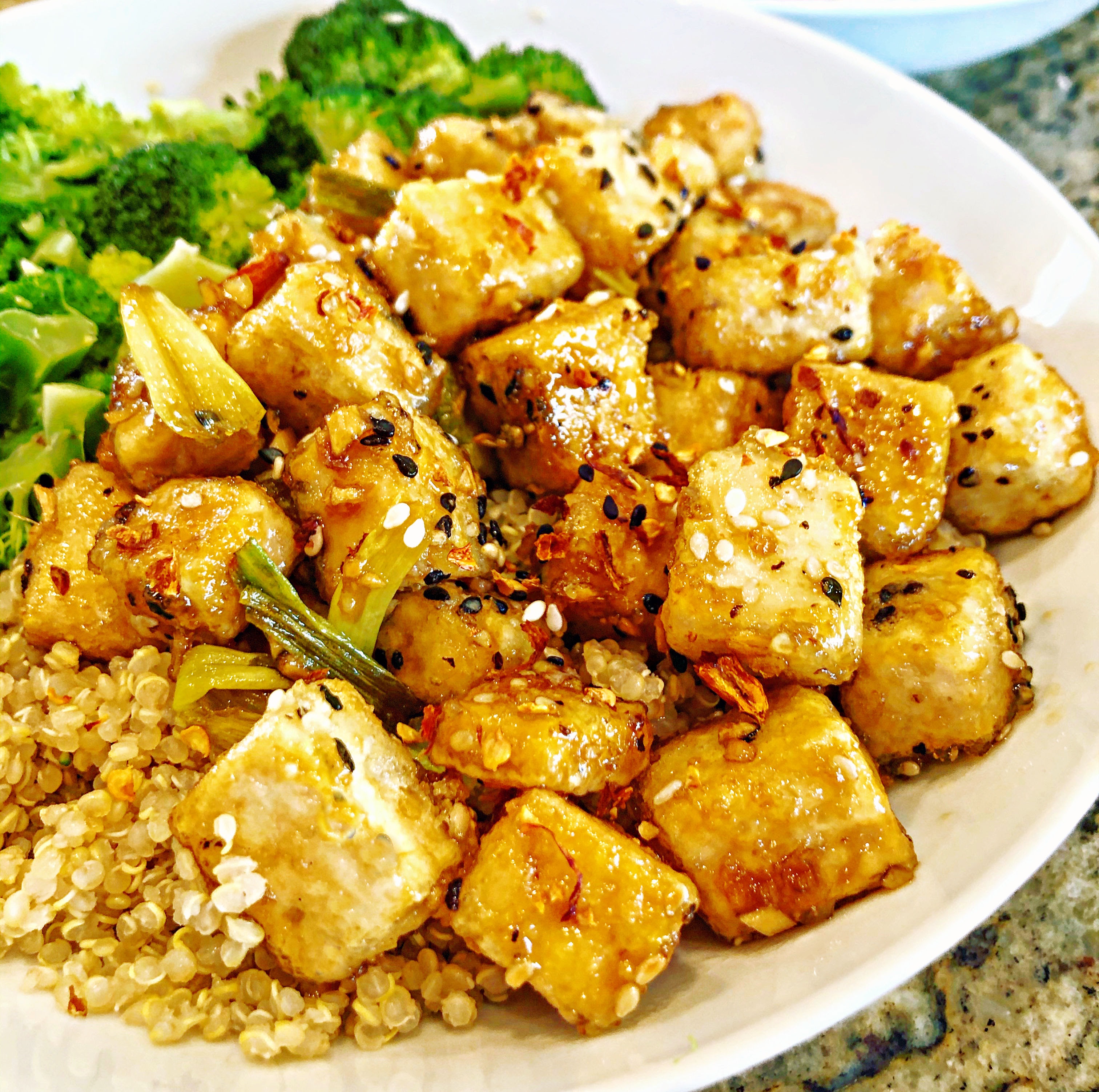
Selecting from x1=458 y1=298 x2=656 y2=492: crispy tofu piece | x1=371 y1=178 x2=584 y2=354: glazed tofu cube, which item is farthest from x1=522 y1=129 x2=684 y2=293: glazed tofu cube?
x1=458 y1=298 x2=656 y2=492: crispy tofu piece

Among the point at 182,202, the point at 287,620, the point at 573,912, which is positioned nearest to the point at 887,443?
the point at 573,912

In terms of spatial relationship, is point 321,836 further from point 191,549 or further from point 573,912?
point 191,549

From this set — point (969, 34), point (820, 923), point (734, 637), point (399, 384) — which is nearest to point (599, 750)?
point (734, 637)

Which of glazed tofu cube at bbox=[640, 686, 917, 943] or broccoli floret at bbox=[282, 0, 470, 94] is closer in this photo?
glazed tofu cube at bbox=[640, 686, 917, 943]

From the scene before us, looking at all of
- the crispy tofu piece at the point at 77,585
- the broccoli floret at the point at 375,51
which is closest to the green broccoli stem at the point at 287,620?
the crispy tofu piece at the point at 77,585

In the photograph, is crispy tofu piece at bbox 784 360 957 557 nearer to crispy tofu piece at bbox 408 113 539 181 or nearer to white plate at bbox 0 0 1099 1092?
white plate at bbox 0 0 1099 1092

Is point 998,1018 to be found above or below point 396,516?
below
